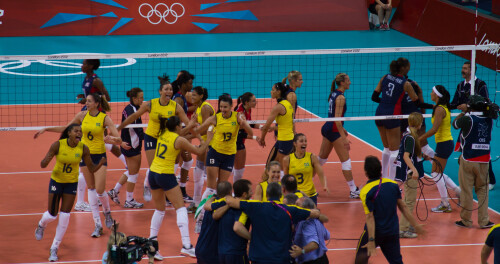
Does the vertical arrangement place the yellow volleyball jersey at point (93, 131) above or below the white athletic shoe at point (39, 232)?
above

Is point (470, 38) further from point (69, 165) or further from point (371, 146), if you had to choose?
point (69, 165)

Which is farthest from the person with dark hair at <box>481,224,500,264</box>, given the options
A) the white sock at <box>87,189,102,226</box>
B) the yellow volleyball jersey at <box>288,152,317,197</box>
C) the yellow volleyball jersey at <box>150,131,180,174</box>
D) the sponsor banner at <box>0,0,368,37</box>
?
the sponsor banner at <box>0,0,368,37</box>

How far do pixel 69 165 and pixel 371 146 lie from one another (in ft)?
27.9

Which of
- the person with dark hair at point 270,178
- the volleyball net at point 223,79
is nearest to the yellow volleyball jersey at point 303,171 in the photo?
the person with dark hair at point 270,178

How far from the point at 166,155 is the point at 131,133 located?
2.84 m

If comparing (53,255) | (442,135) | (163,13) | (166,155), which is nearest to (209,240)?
(166,155)

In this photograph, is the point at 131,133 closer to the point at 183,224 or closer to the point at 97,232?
the point at 97,232

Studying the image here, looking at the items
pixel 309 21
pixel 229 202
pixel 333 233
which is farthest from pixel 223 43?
pixel 229 202

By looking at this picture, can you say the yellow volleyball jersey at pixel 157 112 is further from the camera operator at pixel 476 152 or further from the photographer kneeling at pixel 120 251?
the camera operator at pixel 476 152

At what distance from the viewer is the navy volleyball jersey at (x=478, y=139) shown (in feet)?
38.2

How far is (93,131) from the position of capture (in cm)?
1157

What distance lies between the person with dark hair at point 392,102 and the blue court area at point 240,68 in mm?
3524

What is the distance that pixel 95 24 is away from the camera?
28688mm

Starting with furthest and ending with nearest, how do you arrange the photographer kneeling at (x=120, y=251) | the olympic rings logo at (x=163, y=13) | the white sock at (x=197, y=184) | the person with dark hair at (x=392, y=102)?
the olympic rings logo at (x=163, y=13)
the person with dark hair at (x=392, y=102)
the white sock at (x=197, y=184)
the photographer kneeling at (x=120, y=251)
